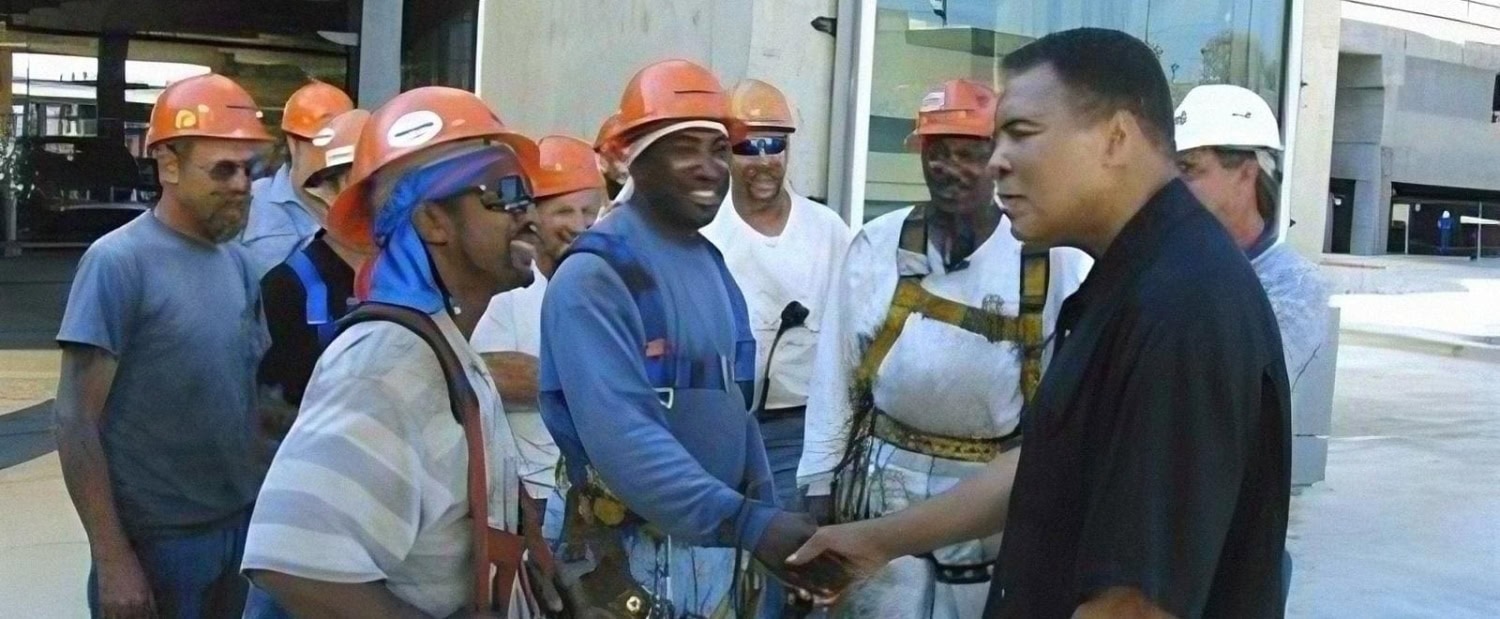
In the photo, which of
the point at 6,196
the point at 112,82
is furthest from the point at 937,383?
the point at 112,82

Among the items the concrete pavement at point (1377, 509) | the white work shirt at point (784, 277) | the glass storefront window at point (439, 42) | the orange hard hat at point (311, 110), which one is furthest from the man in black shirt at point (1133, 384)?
the glass storefront window at point (439, 42)

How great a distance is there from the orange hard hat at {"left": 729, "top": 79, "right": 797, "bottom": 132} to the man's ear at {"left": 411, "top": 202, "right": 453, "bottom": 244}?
2765 millimetres

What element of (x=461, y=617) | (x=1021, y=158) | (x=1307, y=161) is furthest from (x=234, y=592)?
(x=1307, y=161)

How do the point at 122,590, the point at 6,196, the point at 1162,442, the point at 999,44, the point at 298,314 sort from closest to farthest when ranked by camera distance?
1. the point at 1162,442
2. the point at 122,590
3. the point at 298,314
4. the point at 999,44
5. the point at 6,196

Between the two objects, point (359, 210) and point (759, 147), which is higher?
point (759, 147)

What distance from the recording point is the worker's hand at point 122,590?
132 inches

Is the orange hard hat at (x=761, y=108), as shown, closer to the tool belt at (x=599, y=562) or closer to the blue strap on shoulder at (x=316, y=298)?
the blue strap on shoulder at (x=316, y=298)

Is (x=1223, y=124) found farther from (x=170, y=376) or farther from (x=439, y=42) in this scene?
(x=439, y=42)

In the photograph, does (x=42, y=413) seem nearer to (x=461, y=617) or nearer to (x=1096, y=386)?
(x=461, y=617)

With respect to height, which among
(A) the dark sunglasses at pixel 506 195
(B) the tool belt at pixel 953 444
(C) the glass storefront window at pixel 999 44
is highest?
(C) the glass storefront window at pixel 999 44

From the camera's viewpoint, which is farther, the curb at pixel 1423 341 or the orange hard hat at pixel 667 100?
the curb at pixel 1423 341

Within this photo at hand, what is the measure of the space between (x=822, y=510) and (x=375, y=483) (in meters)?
1.81

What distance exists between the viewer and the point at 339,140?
4.33 metres

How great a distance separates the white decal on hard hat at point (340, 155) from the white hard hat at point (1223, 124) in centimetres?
217
